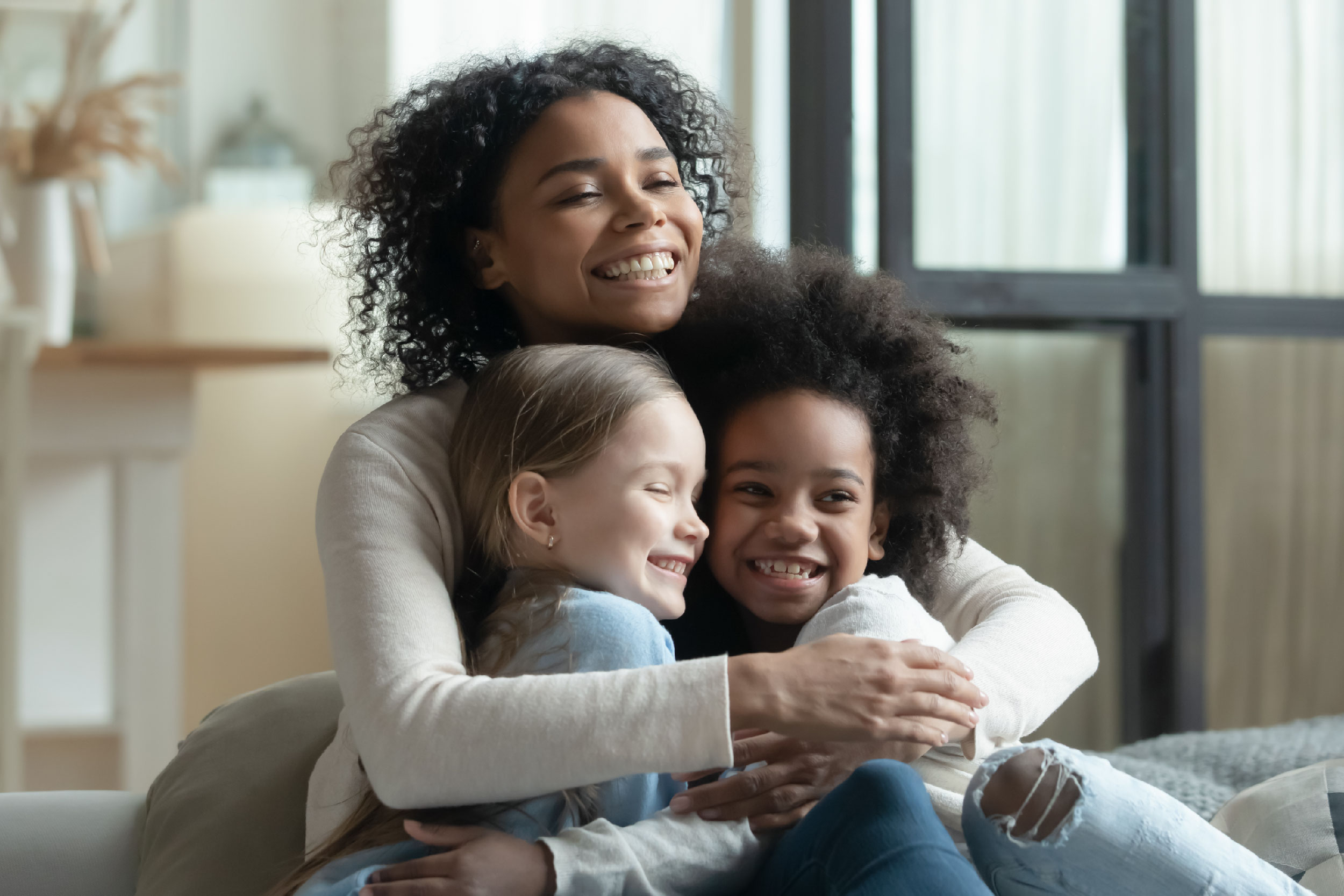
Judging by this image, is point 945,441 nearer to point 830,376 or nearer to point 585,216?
point 830,376

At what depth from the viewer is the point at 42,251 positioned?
287 cm

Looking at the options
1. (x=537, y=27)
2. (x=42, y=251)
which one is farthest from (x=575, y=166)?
(x=537, y=27)

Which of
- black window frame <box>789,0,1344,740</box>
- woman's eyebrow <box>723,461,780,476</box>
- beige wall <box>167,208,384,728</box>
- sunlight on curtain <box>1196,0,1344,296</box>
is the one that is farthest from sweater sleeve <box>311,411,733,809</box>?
beige wall <box>167,208,384,728</box>

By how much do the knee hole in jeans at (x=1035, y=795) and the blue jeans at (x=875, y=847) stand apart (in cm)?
7

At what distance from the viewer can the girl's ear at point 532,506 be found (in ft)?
3.52

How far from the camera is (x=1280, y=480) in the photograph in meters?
2.66

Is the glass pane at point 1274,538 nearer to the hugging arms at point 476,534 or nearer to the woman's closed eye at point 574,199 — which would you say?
the hugging arms at point 476,534

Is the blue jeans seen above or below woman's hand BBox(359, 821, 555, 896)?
above

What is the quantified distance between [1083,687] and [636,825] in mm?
1775

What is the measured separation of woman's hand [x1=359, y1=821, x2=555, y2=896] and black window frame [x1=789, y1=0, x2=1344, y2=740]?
60.4 inches

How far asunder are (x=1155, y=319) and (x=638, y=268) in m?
1.47

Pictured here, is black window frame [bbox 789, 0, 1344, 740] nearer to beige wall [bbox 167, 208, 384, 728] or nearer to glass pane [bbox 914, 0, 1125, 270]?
glass pane [bbox 914, 0, 1125, 270]

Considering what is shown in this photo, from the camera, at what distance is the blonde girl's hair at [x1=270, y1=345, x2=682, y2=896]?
1.03m

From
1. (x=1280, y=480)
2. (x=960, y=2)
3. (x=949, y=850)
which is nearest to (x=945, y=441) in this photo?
(x=949, y=850)
